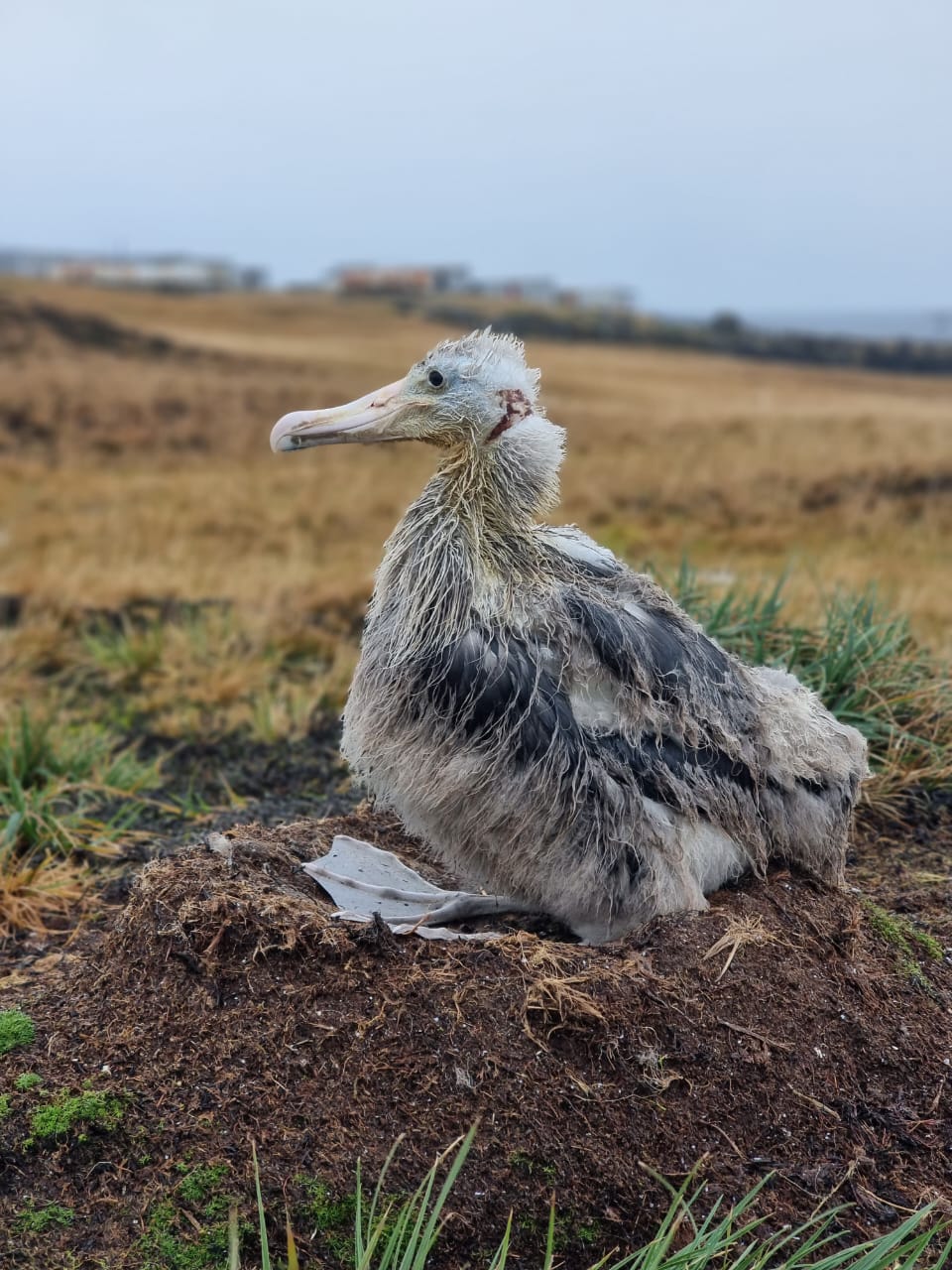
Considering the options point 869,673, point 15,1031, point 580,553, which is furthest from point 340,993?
point 869,673

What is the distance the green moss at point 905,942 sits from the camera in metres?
4.21

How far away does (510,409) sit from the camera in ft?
12.9

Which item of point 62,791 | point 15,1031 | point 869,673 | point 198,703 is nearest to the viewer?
point 15,1031

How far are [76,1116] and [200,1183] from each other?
45cm

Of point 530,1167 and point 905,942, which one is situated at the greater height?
point 905,942

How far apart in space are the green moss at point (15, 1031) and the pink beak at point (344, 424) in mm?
1988

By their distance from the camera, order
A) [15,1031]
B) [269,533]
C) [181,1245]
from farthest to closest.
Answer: [269,533]
[15,1031]
[181,1245]

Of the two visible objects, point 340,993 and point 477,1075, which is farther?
Result: point 340,993

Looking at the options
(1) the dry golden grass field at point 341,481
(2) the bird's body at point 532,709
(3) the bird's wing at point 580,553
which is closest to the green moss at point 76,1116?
(2) the bird's body at point 532,709

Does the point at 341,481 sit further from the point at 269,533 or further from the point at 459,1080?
the point at 459,1080

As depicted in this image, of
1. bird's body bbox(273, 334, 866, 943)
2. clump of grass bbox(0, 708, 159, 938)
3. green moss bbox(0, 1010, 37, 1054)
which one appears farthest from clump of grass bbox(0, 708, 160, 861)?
bird's body bbox(273, 334, 866, 943)

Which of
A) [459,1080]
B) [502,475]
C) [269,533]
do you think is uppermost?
[502,475]

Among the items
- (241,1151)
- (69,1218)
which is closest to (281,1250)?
(241,1151)

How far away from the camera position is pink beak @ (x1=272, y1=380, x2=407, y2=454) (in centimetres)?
390
